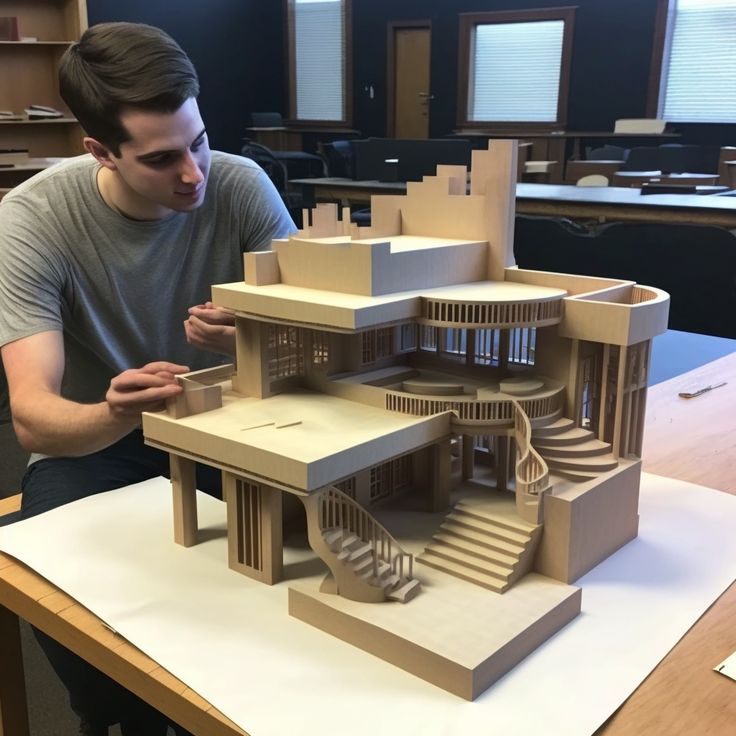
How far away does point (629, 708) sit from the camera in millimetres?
1289

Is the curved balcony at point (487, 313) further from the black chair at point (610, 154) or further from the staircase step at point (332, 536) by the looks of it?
the black chair at point (610, 154)

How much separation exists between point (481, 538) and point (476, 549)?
3 centimetres

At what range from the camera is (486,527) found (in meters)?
1.64

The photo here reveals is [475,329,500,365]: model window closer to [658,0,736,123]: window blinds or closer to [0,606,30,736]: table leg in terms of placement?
[0,606,30,736]: table leg

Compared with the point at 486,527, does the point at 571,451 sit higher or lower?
higher

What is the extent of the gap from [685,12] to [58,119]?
8.65 meters

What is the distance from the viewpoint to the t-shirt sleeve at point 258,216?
2.71 m

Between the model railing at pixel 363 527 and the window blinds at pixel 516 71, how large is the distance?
1272 centimetres

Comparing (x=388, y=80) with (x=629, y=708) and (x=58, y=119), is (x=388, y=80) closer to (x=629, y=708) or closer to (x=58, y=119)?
(x=58, y=119)

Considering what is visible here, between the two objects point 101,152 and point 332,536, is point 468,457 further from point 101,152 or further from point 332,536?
point 101,152

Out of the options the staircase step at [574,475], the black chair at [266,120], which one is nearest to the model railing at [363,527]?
the staircase step at [574,475]

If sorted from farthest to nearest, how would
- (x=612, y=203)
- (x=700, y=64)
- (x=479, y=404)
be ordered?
(x=700, y=64), (x=612, y=203), (x=479, y=404)

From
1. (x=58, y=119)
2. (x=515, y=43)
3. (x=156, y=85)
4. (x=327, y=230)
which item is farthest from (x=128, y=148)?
(x=515, y=43)

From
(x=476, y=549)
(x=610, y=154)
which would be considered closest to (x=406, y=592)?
(x=476, y=549)
